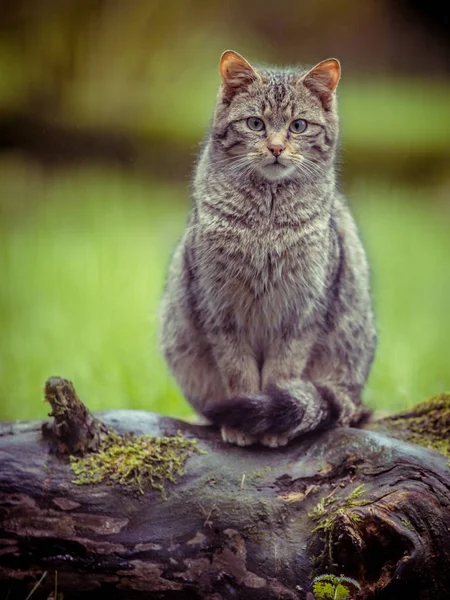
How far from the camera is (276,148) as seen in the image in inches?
70.1

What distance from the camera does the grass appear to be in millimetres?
2650

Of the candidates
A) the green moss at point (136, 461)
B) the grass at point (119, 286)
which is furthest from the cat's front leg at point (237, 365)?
the grass at point (119, 286)

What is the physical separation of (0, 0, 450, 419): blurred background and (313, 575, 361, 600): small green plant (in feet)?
3.60

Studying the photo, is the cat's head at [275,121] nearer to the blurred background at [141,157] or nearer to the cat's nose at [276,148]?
the cat's nose at [276,148]

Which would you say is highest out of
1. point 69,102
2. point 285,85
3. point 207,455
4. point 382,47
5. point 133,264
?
point 382,47

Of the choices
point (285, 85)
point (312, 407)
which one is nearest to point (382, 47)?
point (285, 85)

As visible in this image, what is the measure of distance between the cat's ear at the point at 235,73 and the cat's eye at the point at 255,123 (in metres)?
0.11

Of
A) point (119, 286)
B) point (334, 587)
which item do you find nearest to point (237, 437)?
point (334, 587)

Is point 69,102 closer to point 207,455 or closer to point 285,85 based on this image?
point 285,85

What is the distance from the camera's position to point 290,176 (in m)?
1.90

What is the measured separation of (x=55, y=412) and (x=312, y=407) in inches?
24.3

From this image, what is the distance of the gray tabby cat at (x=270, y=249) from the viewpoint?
183 centimetres

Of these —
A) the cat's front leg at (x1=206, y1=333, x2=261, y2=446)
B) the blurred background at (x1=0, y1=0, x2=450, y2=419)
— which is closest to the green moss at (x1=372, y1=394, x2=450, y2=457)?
the cat's front leg at (x1=206, y1=333, x2=261, y2=446)

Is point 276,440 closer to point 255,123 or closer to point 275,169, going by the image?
point 275,169
